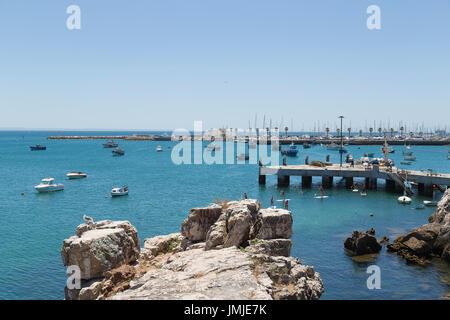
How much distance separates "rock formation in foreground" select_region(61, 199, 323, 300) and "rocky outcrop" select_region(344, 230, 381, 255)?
42.3ft

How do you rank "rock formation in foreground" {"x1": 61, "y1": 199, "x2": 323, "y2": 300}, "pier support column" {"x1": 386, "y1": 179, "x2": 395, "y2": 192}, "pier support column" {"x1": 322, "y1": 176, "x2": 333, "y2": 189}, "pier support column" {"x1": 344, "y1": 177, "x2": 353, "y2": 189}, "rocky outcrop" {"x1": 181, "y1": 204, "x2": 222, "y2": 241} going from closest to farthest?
"rock formation in foreground" {"x1": 61, "y1": 199, "x2": 323, "y2": 300} → "rocky outcrop" {"x1": 181, "y1": 204, "x2": 222, "y2": 241} → "pier support column" {"x1": 386, "y1": 179, "x2": 395, "y2": 192} → "pier support column" {"x1": 344, "y1": 177, "x2": 353, "y2": 189} → "pier support column" {"x1": 322, "y1": 176, "x2": 333, "y2": 189}

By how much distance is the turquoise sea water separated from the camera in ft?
83.3

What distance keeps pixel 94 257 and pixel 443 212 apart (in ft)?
105

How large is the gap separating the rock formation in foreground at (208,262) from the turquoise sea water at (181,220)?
6.89 meters

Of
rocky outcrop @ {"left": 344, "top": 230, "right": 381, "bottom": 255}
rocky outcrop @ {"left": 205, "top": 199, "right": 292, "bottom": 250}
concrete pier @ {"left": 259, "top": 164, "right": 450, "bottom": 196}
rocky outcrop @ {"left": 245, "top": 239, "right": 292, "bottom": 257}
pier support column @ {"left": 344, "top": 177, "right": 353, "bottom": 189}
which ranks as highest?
rocky outcrop @ {"left": 205, "top": 199, "right": 292, "bottom": 250}

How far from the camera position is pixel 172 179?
82500 millimetres

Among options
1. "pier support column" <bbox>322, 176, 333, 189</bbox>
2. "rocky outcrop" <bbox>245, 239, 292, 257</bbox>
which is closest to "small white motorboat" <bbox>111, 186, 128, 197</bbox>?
"pier support column" <bbox>322, 176, 333, 189</bbox>

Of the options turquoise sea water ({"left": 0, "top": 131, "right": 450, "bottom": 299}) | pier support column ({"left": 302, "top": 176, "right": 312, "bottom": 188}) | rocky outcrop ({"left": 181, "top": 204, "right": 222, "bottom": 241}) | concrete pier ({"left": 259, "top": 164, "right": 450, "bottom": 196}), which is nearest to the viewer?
rocky outcrop ({"left": 181, "top": 204, "right": 222, "bottom": 241})

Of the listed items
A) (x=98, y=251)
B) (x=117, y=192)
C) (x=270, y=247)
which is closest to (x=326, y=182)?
(x=117, y=192)

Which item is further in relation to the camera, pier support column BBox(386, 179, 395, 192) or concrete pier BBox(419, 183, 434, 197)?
pier support column BBox(386, 179, 395, 192)

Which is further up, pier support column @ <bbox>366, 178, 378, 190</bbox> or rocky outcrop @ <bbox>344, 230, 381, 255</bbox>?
pier support column @ <bbox>366, 178, 378, 190</bbox>

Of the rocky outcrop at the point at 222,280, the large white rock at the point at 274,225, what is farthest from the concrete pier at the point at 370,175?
the rocky outcrop at the point at 222,280

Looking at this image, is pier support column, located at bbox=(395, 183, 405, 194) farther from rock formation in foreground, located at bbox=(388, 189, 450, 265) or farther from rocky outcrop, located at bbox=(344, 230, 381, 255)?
rocky outcrop, located at bbox=(344, 230, 381, 255)
